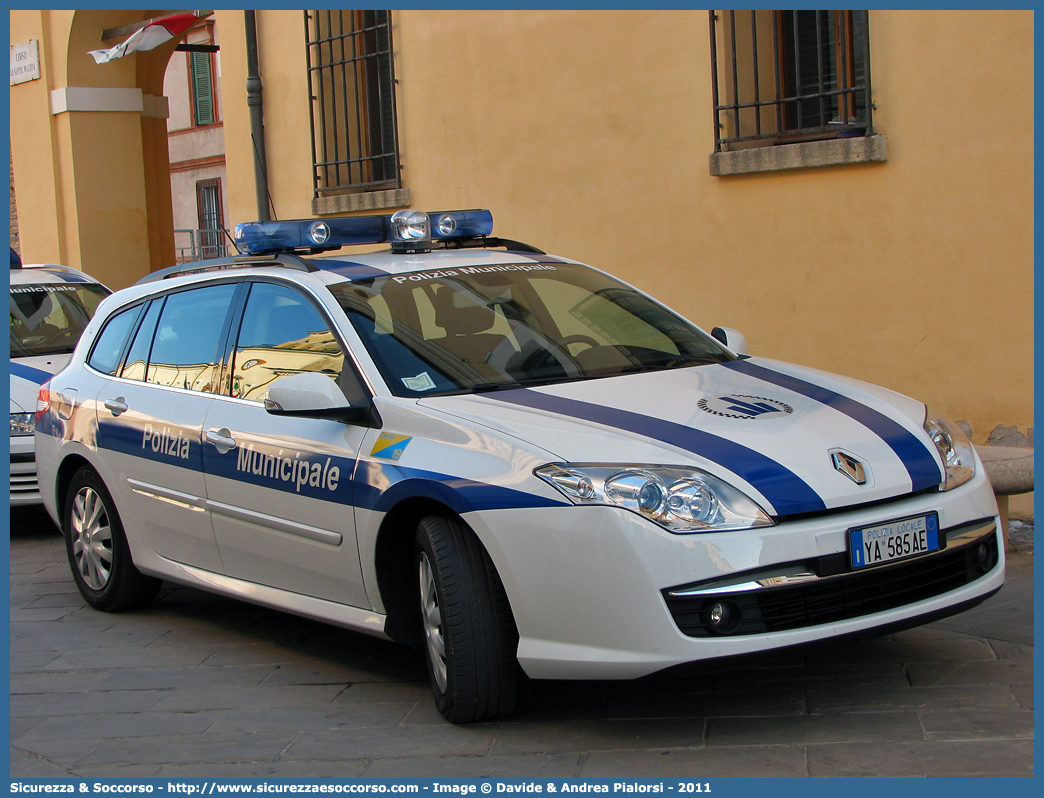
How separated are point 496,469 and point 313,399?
2.57 ft

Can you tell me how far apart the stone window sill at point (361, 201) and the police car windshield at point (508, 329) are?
17.1ft

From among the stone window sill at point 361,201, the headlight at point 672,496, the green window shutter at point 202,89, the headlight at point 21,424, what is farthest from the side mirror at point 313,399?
the green window shutter at point 202,89

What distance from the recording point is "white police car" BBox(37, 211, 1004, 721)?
3.49 meters

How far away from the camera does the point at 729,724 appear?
3803mm

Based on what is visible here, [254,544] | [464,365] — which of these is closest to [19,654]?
[254,544]

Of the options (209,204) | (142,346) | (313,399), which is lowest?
(313,399)

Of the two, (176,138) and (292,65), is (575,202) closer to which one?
(292,65)

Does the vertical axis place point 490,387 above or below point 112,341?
below

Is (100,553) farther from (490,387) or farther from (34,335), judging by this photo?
(34,335)

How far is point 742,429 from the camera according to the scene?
12.4 ft

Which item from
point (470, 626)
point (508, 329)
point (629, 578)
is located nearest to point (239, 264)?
point (508, 329)

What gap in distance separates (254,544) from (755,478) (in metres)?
2.01

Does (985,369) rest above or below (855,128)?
below

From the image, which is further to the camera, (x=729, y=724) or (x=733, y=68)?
(x=733, y=68)
